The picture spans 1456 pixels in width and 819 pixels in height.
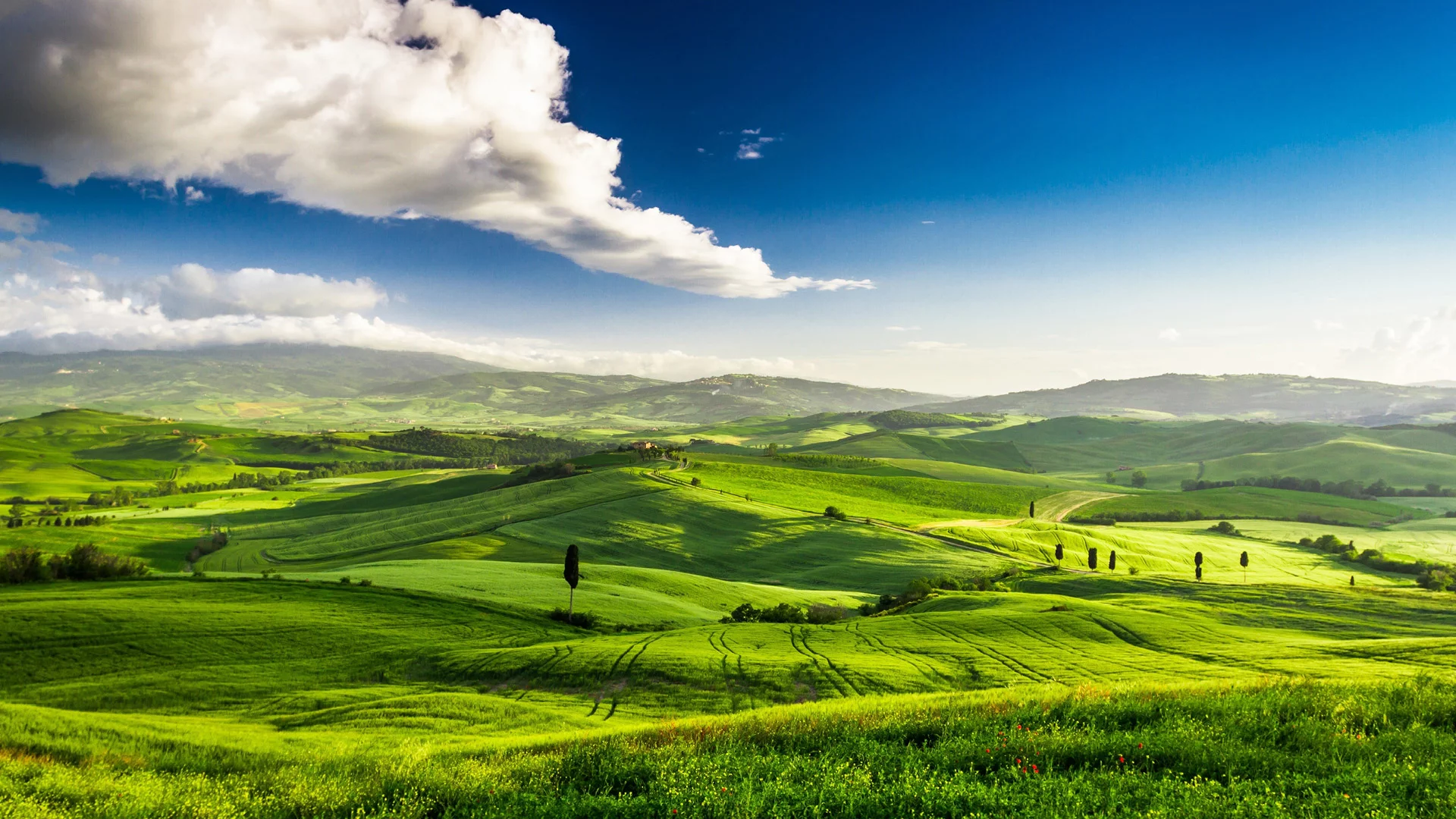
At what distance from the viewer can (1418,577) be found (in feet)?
324

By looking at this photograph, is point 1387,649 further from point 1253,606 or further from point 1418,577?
point 1418,577

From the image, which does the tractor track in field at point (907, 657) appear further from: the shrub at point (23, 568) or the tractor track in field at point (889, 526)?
the shrub at point (23, 568)

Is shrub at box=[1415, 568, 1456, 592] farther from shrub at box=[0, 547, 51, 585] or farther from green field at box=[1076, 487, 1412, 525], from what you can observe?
shrub at box=[0, 547, 51, 585]

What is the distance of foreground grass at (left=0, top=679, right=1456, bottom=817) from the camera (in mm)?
10391

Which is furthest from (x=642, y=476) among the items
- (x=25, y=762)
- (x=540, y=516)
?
(x=25, y=762)

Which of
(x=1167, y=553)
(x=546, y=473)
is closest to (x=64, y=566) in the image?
(x=546, y=473)

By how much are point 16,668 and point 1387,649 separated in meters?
78.3

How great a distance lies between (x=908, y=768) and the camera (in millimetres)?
11859

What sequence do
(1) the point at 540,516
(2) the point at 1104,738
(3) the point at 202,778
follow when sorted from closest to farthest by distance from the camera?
1. (2) the point at 1104,738
2. (3) the point at 202,778
3. (1) the point at 540,516

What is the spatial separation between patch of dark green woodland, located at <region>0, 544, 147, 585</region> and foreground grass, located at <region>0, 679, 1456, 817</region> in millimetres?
56197

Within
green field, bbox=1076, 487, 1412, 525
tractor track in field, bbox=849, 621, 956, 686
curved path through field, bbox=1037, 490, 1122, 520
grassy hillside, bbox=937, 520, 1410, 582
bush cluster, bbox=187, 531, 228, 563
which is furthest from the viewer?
green field, bbox=1076, 487, 1412, 525

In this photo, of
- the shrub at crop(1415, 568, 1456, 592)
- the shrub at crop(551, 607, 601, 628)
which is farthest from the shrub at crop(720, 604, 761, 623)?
the shrub at crop(1415, 568, 1456, 592)

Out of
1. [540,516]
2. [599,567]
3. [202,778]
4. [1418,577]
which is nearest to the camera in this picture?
[202,778]

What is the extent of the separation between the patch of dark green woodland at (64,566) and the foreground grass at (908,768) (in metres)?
56.2
